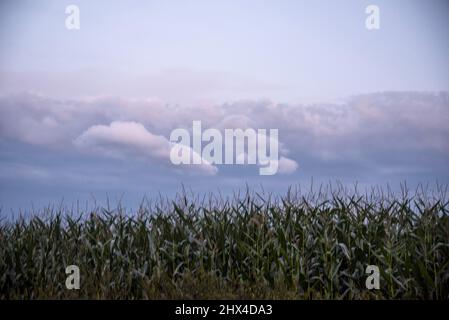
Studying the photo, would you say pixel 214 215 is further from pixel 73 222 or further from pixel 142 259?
pixel 73 222

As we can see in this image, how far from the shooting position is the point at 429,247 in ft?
23.3

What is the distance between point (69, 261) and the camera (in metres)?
7.71

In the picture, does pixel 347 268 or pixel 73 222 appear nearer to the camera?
pixel 347 268
